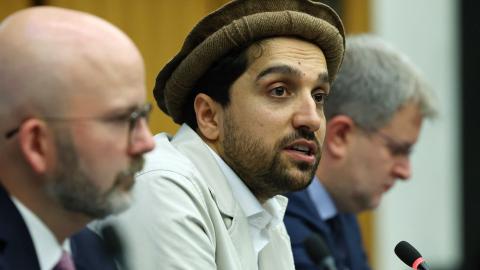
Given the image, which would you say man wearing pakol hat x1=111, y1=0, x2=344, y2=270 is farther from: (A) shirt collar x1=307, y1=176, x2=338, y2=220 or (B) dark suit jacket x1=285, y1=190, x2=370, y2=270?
(A) shirt collar x1=307, y1=176, x2=338, y2=220

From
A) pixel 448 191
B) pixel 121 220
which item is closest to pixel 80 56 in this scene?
pixel 121 220

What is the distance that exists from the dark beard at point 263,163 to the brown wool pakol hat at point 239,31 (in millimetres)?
175

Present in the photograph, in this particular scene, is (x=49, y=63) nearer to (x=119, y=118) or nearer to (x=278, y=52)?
(x=119, y=118)

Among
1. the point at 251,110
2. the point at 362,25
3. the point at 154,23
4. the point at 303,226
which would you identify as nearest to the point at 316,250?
the point at 251,110

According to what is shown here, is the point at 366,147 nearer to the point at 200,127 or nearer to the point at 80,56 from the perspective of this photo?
the point at 200,127

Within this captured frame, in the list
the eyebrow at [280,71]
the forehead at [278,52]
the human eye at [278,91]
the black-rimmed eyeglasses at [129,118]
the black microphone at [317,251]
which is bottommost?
the black microphone at [317,251]

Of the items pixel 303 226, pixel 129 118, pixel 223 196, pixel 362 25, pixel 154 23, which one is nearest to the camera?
pixel 129 118

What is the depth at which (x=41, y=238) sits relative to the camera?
233cm

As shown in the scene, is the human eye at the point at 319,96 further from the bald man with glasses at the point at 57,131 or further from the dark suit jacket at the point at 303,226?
the bald man with glasses at the point at 57,131

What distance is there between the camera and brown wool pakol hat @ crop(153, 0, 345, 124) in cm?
320

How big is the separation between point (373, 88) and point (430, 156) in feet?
10.0

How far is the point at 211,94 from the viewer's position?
10.8 ft

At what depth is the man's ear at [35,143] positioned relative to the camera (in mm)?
2283

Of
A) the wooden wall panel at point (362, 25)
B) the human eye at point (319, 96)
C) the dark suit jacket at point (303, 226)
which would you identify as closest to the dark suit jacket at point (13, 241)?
the human eye at point (319, 96)
